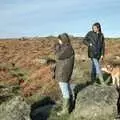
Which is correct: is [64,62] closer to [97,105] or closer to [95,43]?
[97,105]

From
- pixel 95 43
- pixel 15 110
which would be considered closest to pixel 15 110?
pixel 15 110

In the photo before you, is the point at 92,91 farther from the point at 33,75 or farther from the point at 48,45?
the point at 48,45

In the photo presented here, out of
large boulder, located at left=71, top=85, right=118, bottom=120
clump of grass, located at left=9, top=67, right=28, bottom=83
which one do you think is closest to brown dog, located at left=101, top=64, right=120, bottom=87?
large boulder, located at left=71, top=85, right=118, bottom=120

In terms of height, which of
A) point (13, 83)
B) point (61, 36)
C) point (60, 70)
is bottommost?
point (13, 83)

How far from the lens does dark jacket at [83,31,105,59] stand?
58.9 feet

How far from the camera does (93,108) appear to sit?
15.8 meters

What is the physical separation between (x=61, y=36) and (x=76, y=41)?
91.3 feet

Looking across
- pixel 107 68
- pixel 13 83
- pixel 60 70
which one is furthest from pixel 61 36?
pixel 13 83

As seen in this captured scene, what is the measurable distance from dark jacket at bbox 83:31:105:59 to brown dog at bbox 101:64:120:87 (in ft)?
4.21

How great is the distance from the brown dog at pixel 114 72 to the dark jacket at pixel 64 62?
2.78 m

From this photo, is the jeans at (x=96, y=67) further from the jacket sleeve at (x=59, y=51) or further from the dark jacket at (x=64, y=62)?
the jacket sleeve at (x=59, y=51)

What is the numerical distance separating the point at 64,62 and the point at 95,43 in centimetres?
230

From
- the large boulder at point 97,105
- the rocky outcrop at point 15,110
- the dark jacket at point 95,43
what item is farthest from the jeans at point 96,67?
the rocky outcrop at point 15,110

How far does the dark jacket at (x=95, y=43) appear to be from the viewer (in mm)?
17938
